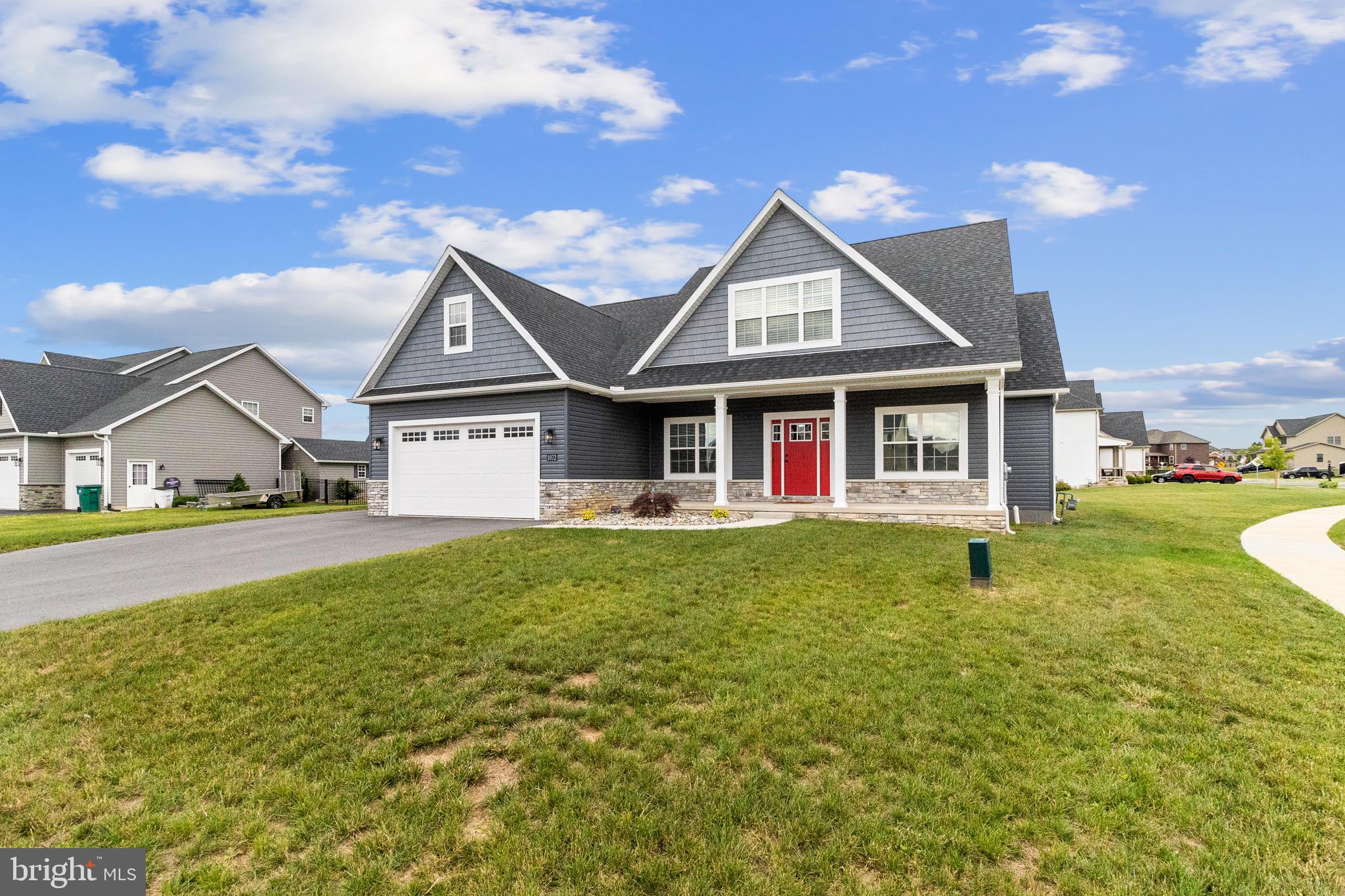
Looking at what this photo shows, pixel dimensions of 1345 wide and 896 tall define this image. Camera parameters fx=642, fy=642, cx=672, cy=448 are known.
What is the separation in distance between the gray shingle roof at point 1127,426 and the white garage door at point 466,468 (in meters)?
61.3

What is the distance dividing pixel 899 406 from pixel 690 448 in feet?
19.4

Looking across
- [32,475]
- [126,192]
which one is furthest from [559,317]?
[32,475]

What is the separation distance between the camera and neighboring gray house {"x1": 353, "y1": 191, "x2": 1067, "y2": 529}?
15.2 meters

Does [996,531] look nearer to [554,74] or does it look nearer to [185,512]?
[554,74]

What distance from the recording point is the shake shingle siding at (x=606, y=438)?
652 inches

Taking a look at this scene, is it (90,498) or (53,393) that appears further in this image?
(53,393)

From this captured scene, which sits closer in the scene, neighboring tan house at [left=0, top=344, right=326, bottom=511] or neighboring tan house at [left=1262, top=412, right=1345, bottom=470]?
neighboring tan house at [left=0, top=344, right=326, bottom=511]

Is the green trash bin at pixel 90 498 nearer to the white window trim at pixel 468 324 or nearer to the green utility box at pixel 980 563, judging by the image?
the white window trim at pixel 468 324

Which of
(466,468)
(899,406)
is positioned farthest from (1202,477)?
(466,468)

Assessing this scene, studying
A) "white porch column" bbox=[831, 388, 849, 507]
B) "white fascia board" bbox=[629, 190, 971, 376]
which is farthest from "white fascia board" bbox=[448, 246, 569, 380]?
"white porch column" bbox=[831, 388, 849, 507]

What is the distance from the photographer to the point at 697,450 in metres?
18.7

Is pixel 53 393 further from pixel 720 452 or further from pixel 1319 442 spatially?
pixel 1319 442

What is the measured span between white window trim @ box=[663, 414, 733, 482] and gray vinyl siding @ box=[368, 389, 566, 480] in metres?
3.78

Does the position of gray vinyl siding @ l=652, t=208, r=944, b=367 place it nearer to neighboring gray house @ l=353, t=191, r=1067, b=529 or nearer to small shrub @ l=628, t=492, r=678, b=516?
neighboring gray house @ l=353, t=191, r=1067, b=529
